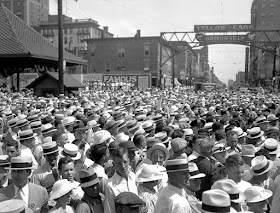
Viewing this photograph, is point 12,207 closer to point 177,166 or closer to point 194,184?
point 177,166

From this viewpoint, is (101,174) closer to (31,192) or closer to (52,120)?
(31,192)

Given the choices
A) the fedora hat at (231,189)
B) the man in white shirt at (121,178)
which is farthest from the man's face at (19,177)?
the fedora hat at (231,189)

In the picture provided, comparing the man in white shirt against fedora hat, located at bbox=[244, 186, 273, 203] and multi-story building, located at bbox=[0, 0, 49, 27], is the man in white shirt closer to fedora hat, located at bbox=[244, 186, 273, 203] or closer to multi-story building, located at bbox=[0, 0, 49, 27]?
fedora hat, located at bbox=[244, 186, 273, 203]

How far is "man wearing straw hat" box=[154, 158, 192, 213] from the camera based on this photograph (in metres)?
3.89

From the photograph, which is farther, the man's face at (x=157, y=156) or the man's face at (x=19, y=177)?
the man's face at (x=157, y=156)

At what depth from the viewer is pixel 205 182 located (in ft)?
18.3

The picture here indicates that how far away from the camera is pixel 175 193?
399cm

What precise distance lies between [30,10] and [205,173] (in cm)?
11528

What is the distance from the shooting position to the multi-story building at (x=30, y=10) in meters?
111

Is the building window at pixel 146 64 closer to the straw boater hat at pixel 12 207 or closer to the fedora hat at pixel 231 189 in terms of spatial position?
the fedora hat at pixel 231 189

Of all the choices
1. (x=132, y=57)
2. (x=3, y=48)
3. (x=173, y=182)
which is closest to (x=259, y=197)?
(x=173, y=182)

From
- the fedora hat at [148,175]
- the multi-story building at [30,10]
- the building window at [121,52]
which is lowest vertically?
the fedora hat at [148,175]

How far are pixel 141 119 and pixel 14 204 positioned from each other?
7.28m

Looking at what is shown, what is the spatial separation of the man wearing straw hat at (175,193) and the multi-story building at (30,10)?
369ft
